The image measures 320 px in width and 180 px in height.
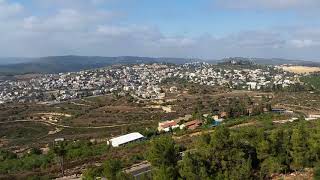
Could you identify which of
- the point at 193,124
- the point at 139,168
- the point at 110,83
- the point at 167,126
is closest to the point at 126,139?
the point at 167,126

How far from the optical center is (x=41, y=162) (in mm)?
41219

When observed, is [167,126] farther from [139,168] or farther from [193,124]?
[139,168]

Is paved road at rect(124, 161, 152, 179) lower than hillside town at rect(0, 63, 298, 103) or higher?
higher

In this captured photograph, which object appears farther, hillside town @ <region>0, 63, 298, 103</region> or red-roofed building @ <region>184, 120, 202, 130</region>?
hillside town @ <region>0, 63, 298, 103</region>

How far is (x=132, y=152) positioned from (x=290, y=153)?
18705 mm

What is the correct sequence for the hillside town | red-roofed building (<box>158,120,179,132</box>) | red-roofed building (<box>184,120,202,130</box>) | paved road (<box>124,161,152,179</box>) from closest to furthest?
paved road (<box>124,161,152,179</box>)
red-roofed building (<box>184,120,202,130</box>)
red-roofed building (<box>158,120,179,132</box>)
the hillside town

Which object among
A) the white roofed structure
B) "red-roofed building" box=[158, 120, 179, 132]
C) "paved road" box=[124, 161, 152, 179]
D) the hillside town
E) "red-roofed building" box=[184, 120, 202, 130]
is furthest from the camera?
the hillside town

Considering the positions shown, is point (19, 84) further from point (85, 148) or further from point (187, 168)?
point (187, 168)

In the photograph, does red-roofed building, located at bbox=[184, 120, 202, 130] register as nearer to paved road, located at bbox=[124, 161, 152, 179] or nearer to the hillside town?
paved road, located at bbox=[124, 161, 152, 179]

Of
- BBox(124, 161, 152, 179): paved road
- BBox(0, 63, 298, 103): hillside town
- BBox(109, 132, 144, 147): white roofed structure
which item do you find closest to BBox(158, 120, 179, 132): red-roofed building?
BBox(109, 132, 144, 147): white roofed structure

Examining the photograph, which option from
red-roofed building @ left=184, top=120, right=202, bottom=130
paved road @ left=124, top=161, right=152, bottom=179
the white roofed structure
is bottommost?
the white roofed structure

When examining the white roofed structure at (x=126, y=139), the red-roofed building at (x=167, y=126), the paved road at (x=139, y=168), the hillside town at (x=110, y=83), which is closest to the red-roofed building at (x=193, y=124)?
the red-roofed building at (x=167, y=126)

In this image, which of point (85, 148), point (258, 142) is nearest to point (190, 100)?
point (85, 148)

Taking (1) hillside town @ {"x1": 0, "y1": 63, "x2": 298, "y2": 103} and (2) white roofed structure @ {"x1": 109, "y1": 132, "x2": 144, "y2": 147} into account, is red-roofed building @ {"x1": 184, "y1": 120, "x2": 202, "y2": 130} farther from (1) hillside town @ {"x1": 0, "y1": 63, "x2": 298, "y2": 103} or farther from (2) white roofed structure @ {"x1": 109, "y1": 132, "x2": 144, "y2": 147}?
(1) hillside town @ {"x1": 0, "y1": 63, "x2": 298, "y2": 103}
